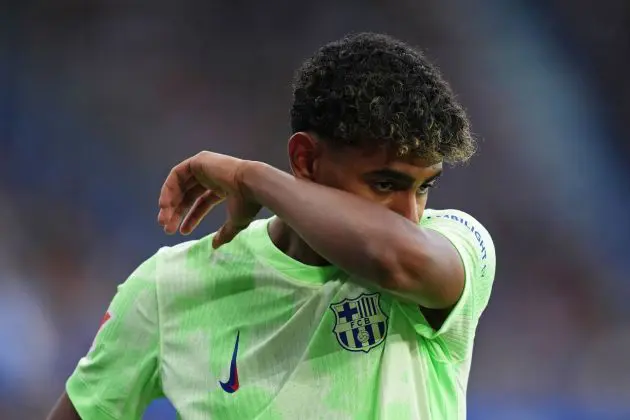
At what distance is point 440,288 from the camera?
938mm

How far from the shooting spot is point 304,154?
1105mm

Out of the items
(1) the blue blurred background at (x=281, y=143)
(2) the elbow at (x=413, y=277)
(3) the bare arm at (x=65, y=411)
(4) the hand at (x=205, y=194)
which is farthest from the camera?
(1) the blue blurred background at (x=281, y=143)

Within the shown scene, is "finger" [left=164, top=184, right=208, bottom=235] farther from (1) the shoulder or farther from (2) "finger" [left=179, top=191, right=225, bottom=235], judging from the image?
(1) the shoulder

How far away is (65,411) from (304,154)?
516 millimetres

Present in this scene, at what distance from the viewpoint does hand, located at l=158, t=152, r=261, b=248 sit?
1012mm

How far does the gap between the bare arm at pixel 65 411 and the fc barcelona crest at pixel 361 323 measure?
1.42 ft

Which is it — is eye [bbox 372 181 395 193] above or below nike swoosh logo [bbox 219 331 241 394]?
above

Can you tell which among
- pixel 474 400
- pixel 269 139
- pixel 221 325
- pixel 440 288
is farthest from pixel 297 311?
pixel 269 139

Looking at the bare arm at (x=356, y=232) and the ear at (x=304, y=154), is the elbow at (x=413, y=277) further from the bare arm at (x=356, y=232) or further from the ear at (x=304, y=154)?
the ear at (x=304, y=154)

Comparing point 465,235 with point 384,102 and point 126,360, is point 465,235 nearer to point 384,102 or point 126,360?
point 384,102

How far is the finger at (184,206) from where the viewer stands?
1.06 metres

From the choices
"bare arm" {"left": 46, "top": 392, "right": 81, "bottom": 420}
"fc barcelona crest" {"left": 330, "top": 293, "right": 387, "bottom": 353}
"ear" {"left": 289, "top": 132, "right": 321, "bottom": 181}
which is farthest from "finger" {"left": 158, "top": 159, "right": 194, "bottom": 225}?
"bare arm" {"left": 46, "top": 392, "right": 81, "bottom": 420}

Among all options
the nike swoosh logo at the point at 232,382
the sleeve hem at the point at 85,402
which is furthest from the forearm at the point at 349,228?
the sleeve hem at the point at 85,402

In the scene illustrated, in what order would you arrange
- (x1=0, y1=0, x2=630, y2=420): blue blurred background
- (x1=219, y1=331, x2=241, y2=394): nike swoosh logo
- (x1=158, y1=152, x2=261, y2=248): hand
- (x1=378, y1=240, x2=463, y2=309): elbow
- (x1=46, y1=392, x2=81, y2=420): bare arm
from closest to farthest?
(x1=378, y1=240, x2=463, y2=309): elbow
(x1=158, y1=152, x2=261, y2=248): hand
(x1=219, y1=331, x2=241, y2=394): nike swoosh logo
(x1=46, y1=392, x2=81, y2=420): bare arm
(x1=0, y1=0, x2=630, y2=420): blue blurred background
